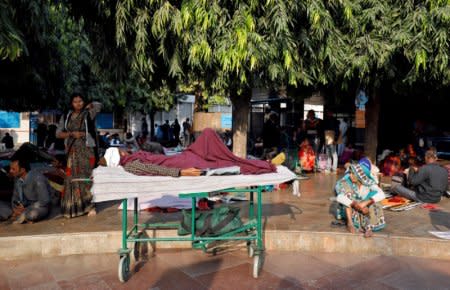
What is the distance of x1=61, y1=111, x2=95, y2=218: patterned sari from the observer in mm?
5566

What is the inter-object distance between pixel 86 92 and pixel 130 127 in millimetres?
14397

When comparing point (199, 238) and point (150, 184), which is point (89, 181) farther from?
point (199, 238)

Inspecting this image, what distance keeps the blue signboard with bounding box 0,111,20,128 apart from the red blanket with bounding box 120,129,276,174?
2181 centimetres

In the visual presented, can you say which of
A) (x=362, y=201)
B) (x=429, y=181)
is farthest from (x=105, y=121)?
(x=362, y=201)

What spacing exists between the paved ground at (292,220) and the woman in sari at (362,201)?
0.21 metres

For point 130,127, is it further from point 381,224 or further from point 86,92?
point 381,224

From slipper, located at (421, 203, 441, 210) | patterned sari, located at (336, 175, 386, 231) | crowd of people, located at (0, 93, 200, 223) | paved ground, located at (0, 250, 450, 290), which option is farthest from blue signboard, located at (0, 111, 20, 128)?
slipper, located at (421, 203, 441, 210)

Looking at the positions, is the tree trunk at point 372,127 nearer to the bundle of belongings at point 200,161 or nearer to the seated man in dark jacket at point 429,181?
the seated man in dark jacket at point 429,181

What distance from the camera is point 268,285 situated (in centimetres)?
394

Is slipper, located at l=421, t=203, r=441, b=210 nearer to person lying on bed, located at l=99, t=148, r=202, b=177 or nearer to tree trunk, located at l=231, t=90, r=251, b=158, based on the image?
tree trunk, located at l=231, t=90, r=251, b=158

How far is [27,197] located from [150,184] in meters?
2.54

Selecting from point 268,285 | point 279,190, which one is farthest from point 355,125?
point 268,285

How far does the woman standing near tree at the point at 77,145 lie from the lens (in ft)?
18.2

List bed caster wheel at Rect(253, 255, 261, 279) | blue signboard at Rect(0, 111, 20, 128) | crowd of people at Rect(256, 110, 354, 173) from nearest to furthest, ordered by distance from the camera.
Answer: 1. bed caster wheel at Rect(253, 255, 261, 279)
2. crowd of people at Rect(256, 110, 354, 173)
3. blue signboard at Rect(0, 111, 20, 128)
